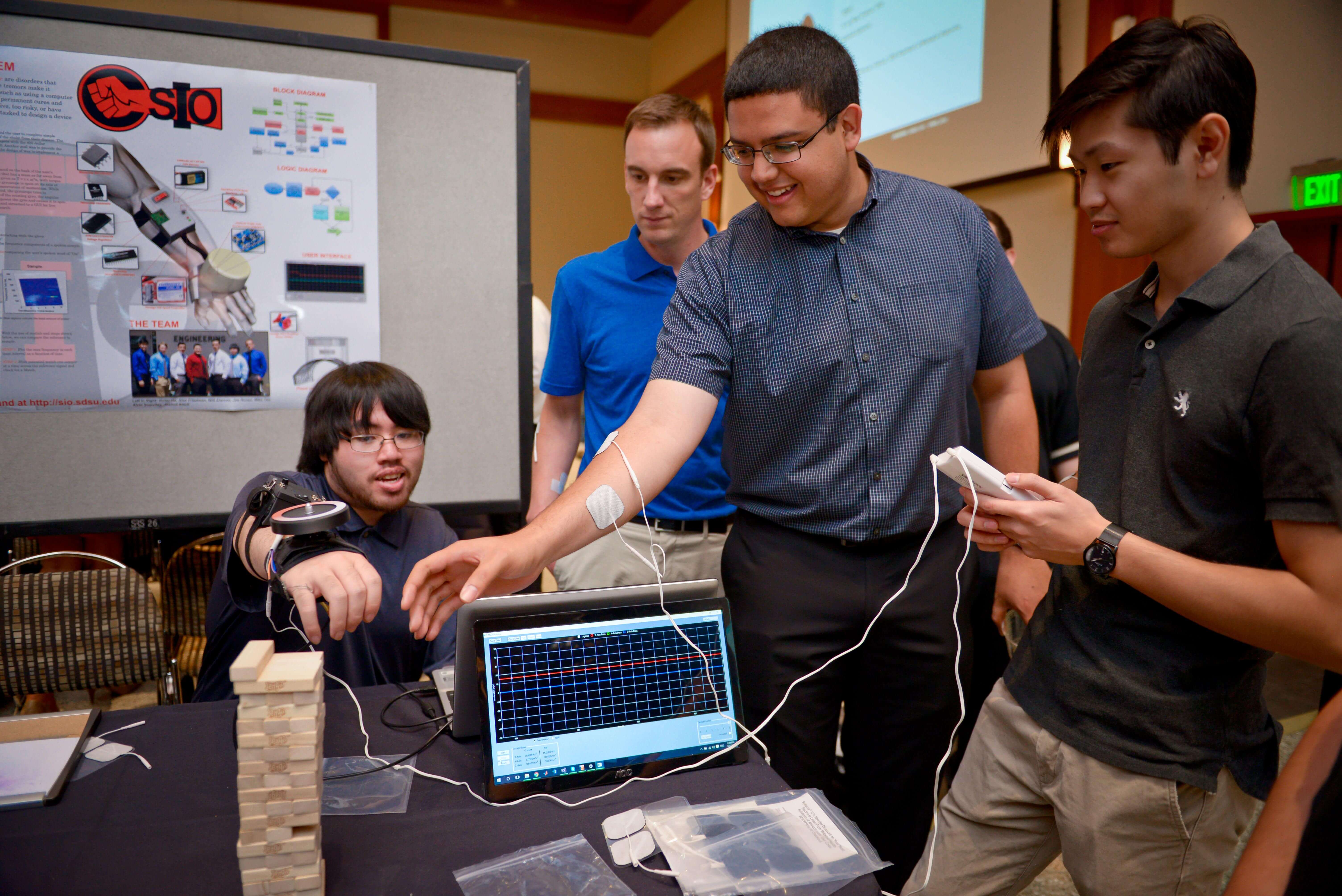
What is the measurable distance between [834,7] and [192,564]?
4.09m

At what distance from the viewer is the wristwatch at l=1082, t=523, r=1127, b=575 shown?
1010 mm

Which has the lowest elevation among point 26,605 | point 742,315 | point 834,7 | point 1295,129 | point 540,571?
point 26,605

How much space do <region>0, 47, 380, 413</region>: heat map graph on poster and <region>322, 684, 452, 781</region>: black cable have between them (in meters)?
1.06

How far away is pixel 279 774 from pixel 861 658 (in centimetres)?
100

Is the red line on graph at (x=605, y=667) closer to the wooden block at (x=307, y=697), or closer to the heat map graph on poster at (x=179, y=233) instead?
the wooden block at (x=307, y=697)

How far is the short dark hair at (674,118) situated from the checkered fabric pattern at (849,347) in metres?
0.52

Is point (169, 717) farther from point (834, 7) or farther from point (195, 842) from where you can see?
point (834, 7)

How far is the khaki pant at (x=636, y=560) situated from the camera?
6.50 feet

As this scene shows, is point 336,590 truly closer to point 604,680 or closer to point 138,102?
point 604,680

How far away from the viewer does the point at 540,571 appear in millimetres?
1252

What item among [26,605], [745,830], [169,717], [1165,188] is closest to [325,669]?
[169,717]

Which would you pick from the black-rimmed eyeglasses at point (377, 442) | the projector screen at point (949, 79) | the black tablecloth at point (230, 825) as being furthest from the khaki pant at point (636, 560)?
the projector screen at point (949, 79)

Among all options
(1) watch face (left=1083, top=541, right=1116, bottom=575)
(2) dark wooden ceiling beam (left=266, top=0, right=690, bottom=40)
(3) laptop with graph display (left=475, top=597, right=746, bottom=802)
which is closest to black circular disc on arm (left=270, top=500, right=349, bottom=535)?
(3) laptop with graph display (left=475, top=597, right=746, bottom=802)

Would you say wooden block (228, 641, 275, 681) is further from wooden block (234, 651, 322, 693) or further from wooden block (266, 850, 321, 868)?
wooden block (266, 850, 321, 868)
